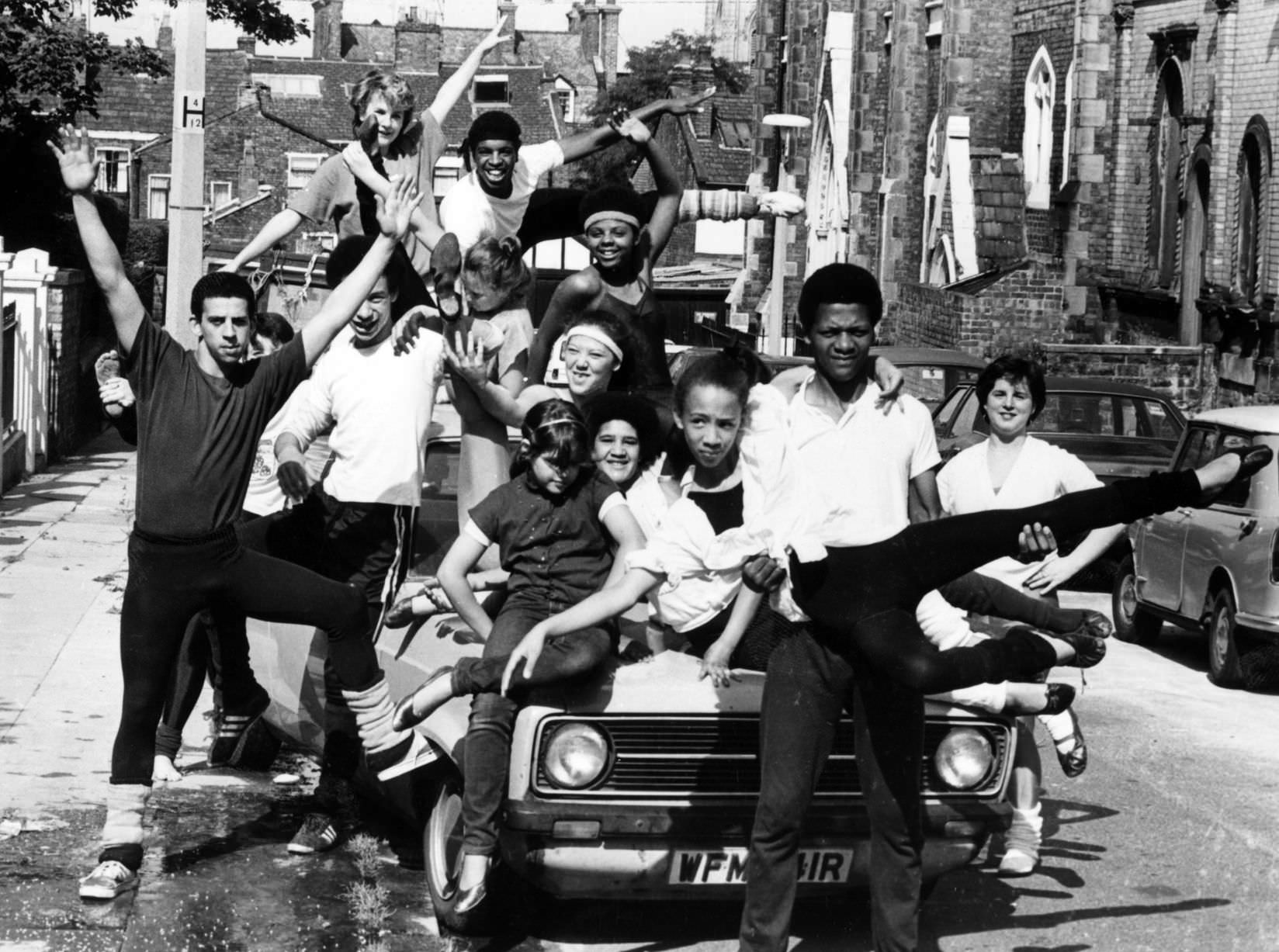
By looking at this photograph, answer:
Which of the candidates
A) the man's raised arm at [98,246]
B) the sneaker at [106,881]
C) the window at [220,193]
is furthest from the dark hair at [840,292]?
the window at [220,193]

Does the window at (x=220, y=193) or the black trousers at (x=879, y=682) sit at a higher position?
the window at (x=220, y=193)

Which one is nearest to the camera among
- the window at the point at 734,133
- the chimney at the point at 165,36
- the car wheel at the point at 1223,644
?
the car wheel at the point at 1223,644

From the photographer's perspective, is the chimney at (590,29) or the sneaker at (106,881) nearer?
the sneaker at (106,881)

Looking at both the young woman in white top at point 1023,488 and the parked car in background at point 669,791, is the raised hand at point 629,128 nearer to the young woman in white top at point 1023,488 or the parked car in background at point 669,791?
the young woman in white top at point 1023,488

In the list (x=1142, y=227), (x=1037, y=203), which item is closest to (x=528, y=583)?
(x=1142, y=227)

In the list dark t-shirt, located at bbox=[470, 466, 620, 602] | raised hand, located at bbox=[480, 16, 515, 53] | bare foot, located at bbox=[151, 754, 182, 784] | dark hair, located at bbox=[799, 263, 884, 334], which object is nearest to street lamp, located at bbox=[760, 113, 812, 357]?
raised hand, located at bbox=[480, 16, 515, 53]

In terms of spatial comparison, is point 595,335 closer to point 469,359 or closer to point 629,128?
point 469,359

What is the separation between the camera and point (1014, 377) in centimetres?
782

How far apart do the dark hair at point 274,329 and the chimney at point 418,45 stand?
233ft

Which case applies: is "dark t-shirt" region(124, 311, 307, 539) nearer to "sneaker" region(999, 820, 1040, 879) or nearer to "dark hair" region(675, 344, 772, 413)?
"dark hair" region(675, 344, 772, 413)

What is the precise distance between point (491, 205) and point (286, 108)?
64.5m

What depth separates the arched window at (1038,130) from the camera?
1315 inches

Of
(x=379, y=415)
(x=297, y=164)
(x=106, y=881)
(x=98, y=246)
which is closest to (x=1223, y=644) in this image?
(x=379, y=415)

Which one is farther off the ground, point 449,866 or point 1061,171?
point 1061,171
